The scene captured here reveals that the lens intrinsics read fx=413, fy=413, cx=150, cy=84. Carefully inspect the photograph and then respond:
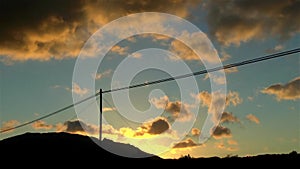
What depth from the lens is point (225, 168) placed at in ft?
66.3

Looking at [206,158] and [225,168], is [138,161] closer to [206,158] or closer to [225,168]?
[206,158]

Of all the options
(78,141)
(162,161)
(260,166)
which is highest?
(78,141)

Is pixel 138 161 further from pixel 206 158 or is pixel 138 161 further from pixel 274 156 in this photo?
pixel 274 156

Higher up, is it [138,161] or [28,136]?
[28,136]

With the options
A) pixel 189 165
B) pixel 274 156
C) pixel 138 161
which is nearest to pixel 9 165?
pixel 138 161

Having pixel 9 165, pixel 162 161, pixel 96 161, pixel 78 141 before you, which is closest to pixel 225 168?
pixel 162 161

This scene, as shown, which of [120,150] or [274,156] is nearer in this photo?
[274,156]

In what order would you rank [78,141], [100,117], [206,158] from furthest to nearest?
[78,141] < [100,117] < [206,158]

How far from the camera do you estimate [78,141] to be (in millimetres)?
78562

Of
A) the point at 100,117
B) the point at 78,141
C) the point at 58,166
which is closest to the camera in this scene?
the point at 58,166

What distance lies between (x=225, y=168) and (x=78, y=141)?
6122 centimetres

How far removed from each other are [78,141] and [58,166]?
51.1m

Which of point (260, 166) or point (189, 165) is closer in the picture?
point (260, 166)

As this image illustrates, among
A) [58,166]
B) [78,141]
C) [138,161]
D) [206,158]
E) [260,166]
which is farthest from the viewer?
[78,141]
